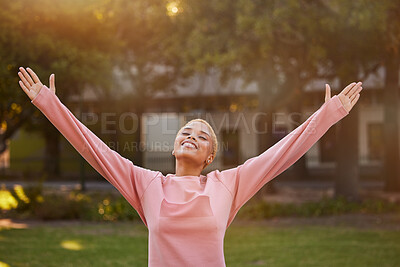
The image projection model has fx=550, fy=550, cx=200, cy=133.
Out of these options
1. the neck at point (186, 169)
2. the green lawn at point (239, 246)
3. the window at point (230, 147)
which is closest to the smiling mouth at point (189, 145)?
the neck at point (186, 169)

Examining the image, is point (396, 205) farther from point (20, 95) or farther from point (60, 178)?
point (60, 178)

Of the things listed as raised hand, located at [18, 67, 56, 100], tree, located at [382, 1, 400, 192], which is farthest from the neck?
tree, located at [382, 1, 400, 192]

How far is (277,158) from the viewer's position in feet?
11.3

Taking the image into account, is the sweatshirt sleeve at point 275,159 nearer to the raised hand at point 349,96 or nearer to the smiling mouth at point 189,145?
the raised hand at point 349,96

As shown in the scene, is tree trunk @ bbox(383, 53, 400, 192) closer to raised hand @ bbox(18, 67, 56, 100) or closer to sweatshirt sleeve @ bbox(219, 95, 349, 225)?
sweatshirt sleeve @ bbox(219, 95, 349, 225)

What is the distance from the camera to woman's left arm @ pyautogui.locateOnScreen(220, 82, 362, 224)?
11.3 feet

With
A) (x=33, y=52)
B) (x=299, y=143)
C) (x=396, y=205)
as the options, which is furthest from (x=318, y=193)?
(x=299, y=143)

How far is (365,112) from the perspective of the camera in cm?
3231

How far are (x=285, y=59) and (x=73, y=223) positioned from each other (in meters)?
6.96

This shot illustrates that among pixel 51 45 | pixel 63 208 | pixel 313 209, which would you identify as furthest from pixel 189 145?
pixel 313 209

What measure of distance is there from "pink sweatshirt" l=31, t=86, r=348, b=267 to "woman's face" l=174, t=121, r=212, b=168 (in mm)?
141

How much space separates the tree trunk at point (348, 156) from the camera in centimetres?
1606

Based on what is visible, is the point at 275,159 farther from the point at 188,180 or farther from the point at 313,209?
the point at 313,209

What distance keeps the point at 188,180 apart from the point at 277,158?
57 centimetres
